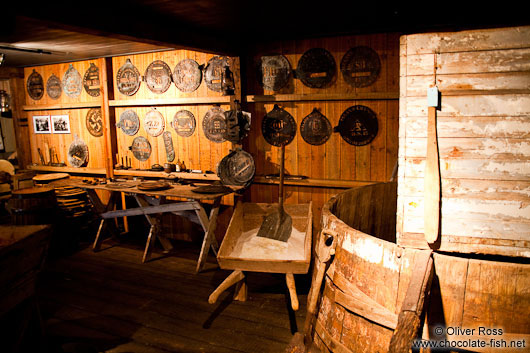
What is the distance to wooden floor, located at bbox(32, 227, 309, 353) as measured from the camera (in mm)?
3396

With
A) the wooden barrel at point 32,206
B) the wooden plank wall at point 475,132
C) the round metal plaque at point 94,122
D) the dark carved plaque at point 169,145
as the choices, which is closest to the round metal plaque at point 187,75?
the dark carved plaque at point 169,145

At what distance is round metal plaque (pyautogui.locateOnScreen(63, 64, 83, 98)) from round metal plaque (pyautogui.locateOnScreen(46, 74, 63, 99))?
19 centimetres

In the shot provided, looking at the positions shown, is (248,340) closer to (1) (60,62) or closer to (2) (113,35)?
(2) (113,35)

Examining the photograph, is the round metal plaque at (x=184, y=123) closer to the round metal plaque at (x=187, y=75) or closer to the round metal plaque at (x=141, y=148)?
the round metal plaque at (x=187, y=75)

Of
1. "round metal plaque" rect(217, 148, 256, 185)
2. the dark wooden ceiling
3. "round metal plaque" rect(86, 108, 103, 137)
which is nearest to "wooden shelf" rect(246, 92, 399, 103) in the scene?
the dark wooden ceiling

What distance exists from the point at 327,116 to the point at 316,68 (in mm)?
719

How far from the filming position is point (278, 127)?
5348mm

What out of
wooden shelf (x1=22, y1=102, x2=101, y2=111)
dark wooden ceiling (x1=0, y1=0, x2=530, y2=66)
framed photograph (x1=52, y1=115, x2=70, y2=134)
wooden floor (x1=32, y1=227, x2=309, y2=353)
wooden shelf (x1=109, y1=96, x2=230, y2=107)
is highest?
dark wooden ceiling (x1=0, y1=0, x2=530, y2=66)

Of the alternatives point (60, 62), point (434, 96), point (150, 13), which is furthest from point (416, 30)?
point (60, 62)

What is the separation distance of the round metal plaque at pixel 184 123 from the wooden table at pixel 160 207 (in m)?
1.00

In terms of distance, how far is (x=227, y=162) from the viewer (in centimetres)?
530

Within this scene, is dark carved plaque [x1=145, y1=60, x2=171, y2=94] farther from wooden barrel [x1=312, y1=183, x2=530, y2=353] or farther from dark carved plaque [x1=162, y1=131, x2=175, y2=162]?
wooden barrel [x1=312, y1=183, x2=530, y2=353]

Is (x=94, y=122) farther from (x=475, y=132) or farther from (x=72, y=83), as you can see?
(x=475, y=132)

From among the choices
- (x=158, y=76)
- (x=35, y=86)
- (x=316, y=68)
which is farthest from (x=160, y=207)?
(x=35, y=86)
